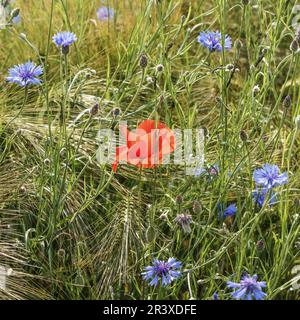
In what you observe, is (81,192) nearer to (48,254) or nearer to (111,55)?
(48,254)

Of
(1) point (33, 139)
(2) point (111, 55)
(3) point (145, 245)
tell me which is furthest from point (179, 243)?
(2) point (111, 55)

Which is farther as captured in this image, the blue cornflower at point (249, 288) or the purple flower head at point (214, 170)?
the purple flower head at point (214, 170)

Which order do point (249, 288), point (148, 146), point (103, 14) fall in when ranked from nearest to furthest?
point (249, 288) → point (148, 146) → point (103, 14)

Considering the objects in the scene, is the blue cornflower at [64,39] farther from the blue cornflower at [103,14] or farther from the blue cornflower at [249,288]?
the blue cornflower at [103,14]

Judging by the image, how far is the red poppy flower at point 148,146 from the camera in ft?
6.81

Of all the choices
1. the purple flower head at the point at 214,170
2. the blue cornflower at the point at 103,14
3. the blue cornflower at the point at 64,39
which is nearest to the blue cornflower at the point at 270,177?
the purple flower head at the point at 214,170

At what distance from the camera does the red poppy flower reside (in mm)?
2074

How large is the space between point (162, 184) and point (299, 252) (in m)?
0.38

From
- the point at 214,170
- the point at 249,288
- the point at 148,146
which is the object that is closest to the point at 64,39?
the point at 148,146

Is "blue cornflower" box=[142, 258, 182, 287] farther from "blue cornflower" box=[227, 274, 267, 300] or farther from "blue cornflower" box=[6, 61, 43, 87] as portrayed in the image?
"blue cornflower" box=[6, 61, 43, 87]

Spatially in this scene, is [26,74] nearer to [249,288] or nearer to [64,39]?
[64,39]

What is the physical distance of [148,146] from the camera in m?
2.07

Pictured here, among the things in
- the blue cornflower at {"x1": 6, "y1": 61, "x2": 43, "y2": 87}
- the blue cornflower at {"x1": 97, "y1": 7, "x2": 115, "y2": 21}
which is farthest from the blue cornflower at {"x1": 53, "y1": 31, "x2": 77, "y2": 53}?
the blue cornflower at {"x1": 97, "y1": 7, "x2": 115, "y2": 21}

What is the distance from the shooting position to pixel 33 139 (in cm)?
226
